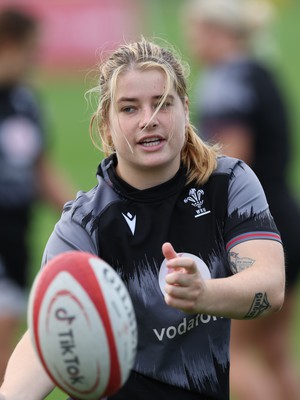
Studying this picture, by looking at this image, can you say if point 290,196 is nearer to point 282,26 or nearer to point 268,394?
point 268,394

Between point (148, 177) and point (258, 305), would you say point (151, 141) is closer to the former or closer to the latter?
point (148, 177)

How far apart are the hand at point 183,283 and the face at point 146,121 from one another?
2.00ft

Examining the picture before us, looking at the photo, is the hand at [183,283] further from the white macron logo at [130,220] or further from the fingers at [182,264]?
the white macron logo at [130,220]

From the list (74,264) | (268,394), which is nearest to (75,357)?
(74,264)

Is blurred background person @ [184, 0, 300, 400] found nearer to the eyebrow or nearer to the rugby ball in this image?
the eyebrow

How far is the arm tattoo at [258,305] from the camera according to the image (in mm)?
4355

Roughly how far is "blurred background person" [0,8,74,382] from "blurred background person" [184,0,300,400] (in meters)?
1.26

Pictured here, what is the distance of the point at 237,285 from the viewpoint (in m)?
4.27

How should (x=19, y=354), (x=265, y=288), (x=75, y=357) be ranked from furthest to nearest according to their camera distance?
(x=19, y=354), (x=265, y=288), (x=75, y=357)

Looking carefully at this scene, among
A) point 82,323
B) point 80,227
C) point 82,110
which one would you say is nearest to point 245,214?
point 80,227

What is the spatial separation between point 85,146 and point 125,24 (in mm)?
7363

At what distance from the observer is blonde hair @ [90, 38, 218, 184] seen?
4.59 meters

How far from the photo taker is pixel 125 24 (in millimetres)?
24594

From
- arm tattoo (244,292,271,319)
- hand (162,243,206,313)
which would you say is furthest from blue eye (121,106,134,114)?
arm tattoo (244,292,271,319)
